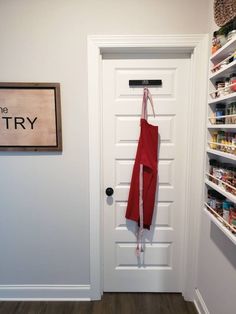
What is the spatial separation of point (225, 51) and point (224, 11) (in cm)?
26

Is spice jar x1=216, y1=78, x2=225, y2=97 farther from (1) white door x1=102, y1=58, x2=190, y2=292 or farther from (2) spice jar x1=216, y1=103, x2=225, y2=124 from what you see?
(1) white door x1=102, y1=58, x2=190, y2=292

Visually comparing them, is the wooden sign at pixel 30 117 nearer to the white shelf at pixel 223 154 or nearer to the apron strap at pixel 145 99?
the apron strap at pixel 145 99

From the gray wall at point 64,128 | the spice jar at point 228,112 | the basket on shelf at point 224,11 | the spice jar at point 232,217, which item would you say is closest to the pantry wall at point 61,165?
the gray wall at point 64,128

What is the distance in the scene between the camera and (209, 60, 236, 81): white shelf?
1102 millimetres

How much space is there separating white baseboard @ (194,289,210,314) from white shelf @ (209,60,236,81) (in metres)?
1.61

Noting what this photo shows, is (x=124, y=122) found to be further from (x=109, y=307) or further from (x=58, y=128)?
(x=109, y=307)

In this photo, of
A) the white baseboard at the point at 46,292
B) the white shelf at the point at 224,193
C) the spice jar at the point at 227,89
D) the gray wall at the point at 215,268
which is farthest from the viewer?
the white baseboard at the point at 46,292

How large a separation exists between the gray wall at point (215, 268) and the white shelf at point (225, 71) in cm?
36

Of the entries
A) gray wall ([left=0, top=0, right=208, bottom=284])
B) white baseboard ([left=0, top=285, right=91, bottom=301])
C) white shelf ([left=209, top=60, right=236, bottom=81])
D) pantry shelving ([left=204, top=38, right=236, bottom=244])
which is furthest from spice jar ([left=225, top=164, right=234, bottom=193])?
white baseboard ([left=0, top=285, right=91, bottom=301])

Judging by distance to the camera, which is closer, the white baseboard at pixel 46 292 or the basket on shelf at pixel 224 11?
the basket on shelf at pixel 224 11

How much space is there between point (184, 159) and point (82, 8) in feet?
4.51

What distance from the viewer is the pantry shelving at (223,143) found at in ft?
3.75

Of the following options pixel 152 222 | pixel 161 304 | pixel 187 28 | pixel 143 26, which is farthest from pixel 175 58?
pixel 161 304

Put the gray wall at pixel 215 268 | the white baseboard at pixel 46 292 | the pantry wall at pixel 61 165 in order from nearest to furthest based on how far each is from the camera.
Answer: the gray wall at pixel 215 268 → the pantry wall at pixel 61 165 → the white baseboard at pixel 46 292
